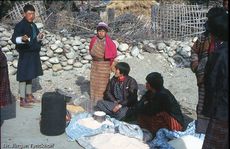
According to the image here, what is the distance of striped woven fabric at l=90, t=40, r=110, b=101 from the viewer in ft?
23.5

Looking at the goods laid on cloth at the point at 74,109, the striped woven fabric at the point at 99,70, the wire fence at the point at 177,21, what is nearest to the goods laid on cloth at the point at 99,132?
the goods laid on cloth at the point at 74,109

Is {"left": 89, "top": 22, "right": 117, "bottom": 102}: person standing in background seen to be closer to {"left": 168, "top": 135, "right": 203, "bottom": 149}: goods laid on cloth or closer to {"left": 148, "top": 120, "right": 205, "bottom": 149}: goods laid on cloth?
{"left": 148, "top": 120, "right": 205, "bottom": 149}: goods laid on cloth

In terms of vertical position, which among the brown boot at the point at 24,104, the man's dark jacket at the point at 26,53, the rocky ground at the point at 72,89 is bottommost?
the rocky ground at the point at 72,89

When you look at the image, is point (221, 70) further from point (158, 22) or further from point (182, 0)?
point (182, 0)

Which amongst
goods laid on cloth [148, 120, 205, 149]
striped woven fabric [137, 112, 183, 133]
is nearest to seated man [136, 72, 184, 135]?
striped woven fabric [137, 112, 183, 133]

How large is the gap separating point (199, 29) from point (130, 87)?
550 centimetres

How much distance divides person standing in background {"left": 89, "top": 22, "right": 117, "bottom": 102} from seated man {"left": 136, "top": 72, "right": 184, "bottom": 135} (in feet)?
4.14

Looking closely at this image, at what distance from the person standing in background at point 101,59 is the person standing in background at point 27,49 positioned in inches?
35.6

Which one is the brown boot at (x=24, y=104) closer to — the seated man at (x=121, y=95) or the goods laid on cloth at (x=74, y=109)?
the goods laid on cloth at (x=74, y=109)

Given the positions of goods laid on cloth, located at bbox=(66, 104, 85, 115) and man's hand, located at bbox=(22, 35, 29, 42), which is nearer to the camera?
man's hand, located at bbox=(22, 35, 29, 42)

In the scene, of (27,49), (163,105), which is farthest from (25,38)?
(163,105)

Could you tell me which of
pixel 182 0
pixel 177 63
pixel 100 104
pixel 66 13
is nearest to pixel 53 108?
pixel 100 104

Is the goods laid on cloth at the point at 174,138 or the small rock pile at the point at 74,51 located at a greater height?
the small rock pile at the point at 74,51

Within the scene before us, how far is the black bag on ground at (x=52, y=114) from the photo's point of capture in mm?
5793
